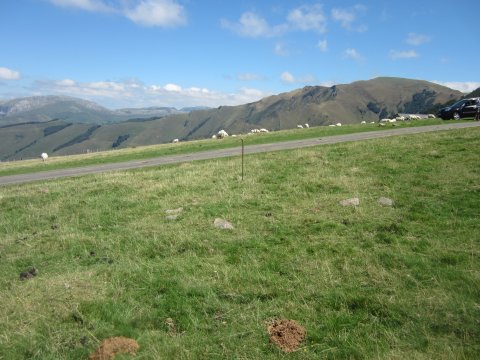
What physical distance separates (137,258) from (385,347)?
6.83 metres

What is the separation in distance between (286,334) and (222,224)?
6.19 m

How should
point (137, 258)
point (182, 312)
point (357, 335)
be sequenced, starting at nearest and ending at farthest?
point (357, 335), point (182, 312), point (137, 258)

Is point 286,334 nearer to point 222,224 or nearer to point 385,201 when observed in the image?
point 222,224

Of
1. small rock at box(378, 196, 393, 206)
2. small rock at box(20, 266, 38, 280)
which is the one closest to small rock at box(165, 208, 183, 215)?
small rock at box(20, 266, 38, 280)

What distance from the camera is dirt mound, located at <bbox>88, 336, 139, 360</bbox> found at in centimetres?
620

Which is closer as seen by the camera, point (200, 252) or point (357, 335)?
point (357, 335)

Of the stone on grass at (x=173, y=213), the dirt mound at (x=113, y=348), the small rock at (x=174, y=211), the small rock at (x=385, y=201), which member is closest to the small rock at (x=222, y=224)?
the stone on grass at (x=173, y=213)

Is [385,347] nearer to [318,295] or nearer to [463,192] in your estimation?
[318,295]

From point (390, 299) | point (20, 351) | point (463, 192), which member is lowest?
point (20, 351)

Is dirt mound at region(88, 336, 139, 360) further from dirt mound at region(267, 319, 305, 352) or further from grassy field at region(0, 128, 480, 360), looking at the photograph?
dirt mound at region(267, 319, 305, 352)

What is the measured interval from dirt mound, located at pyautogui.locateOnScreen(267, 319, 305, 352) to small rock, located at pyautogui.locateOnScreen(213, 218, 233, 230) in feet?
17.7

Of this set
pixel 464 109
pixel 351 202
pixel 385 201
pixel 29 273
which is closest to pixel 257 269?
pixel 351 202

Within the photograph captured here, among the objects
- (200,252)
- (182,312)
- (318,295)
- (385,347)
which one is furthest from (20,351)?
(385,347)

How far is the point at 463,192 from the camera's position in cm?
1294
